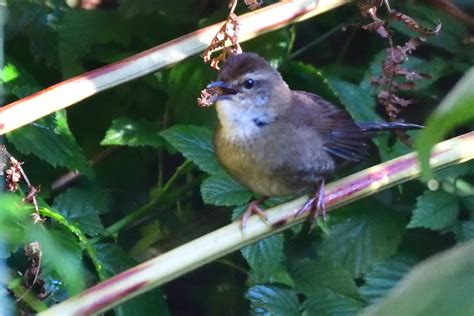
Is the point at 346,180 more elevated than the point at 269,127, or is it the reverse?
the point at 269,127

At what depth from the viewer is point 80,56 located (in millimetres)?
2188

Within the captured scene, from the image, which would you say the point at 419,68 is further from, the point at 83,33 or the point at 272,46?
the point at 83,33

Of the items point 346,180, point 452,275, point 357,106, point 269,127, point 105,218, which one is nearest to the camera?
point 452,275

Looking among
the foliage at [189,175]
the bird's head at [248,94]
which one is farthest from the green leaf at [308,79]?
the bird's head at [248,94]

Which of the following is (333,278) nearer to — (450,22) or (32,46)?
(450,22)

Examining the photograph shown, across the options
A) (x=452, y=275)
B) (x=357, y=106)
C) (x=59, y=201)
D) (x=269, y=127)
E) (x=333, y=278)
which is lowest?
(x=452, y=275)

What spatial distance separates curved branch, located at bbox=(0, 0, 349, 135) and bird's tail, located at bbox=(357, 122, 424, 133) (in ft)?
1.42

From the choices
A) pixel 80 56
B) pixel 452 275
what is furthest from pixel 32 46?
pixel 452 275

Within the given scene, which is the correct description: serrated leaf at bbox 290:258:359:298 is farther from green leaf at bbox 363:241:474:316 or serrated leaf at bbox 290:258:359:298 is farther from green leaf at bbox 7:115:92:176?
green leaf at bbox 363:241:474:316

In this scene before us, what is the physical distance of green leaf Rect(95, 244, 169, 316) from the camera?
179 cm

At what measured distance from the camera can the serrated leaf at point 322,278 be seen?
1919 millimetres

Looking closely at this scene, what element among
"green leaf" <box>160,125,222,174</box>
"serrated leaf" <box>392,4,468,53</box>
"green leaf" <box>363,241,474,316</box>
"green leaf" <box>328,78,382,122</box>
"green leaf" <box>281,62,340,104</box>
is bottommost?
"green leaf" <box>363,241,474,316</box>

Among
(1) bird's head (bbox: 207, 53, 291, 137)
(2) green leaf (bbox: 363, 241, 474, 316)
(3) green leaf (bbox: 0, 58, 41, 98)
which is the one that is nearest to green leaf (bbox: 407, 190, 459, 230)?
(1) bird's head (bbox: 207, 53, 291, 137)

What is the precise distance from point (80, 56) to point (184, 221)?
528 millimetres
